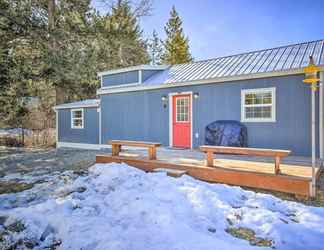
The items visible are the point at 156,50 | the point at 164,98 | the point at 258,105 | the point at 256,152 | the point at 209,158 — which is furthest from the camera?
the point at 156,50

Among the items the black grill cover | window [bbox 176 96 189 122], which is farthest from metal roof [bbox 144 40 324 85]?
the black grill cover

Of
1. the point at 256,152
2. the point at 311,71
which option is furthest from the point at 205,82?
the point at 311,71

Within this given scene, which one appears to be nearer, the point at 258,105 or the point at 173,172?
the point at 173,172

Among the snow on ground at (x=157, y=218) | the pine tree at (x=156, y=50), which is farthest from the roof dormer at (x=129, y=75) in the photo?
the pine tree at (x=156, y=50)

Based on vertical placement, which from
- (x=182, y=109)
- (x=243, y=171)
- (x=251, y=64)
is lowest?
(x=243, y=171)

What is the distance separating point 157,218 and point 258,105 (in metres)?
5.29

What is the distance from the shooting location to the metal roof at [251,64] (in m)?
7.21

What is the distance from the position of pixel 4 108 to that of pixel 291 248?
36.8ft

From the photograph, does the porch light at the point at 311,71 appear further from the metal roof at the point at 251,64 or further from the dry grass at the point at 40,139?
the dry grass at the point at 40,139

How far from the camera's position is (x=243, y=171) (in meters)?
4.93

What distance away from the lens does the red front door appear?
29.1 ft

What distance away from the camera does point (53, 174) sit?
22.0 ft

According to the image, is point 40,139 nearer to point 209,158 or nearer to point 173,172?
point 173,172

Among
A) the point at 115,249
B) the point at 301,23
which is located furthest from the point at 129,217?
the point at 301,23
